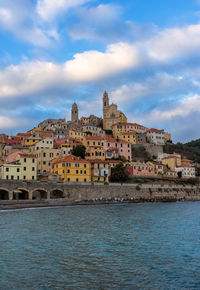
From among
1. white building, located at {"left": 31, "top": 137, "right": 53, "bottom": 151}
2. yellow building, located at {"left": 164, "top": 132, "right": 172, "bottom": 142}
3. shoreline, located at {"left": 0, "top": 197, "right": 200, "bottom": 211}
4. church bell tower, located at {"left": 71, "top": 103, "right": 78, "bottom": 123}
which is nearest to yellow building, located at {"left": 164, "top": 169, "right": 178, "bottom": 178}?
shoreline, located at {"left": 0, "top": 197, "right": 200, "bottom": 211}

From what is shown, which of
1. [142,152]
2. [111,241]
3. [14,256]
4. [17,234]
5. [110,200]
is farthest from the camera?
[142,152]

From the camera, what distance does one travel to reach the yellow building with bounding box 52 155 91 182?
224 ft

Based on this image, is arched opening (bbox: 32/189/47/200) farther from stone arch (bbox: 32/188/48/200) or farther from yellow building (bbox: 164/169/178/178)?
yellow building (bbox: 164/169/178/178)

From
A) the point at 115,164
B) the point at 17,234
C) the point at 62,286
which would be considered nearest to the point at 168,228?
the point at 17,234

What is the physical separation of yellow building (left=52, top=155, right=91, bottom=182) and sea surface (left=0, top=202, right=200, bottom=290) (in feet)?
119

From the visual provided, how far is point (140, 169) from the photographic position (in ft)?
268

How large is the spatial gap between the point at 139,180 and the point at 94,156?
12708mm

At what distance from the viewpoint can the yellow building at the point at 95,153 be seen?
8019 centimetres

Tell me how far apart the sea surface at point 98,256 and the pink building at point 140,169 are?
47729 mm

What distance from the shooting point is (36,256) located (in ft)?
63.1

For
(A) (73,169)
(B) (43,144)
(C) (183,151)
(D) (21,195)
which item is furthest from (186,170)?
(D) (21,195)

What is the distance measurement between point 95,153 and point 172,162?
83.1ft

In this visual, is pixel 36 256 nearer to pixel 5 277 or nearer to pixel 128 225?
pixel 5 277

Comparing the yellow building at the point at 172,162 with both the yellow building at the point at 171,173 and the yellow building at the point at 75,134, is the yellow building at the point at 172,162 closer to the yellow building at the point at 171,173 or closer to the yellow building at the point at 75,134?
the yellow building at the point at 171,173
